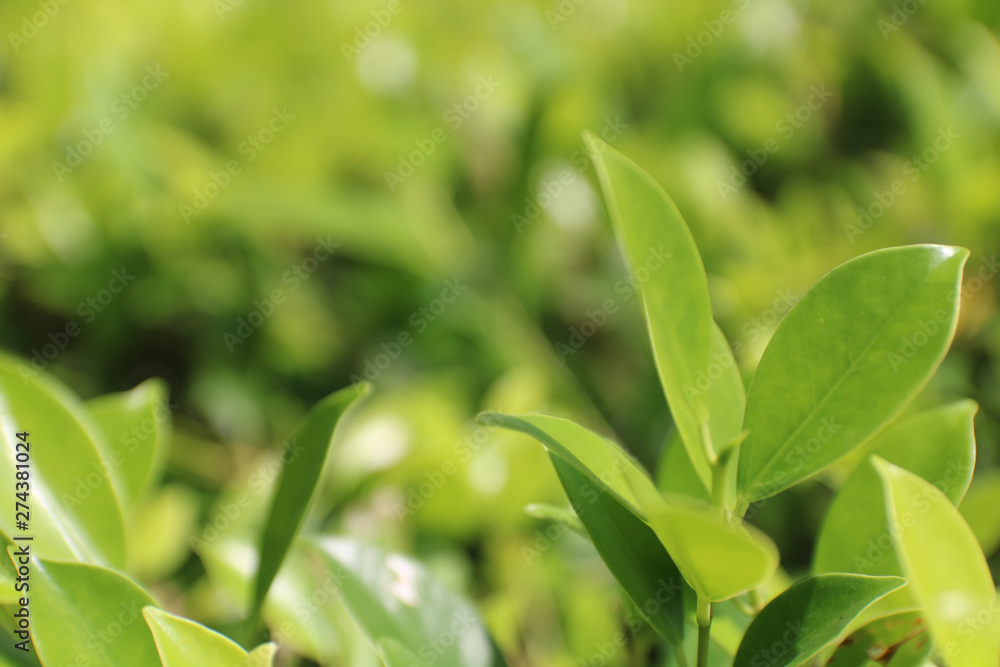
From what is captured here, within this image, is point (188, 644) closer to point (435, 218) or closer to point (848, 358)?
point (848, 358)

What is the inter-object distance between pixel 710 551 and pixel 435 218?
106 centimetres

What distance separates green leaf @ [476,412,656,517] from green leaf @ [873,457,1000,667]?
0.14 meters

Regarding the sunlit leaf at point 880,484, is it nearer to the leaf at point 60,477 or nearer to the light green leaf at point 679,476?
the light green leaf at point 679,476

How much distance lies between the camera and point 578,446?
18.3 inches

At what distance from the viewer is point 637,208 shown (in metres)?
0.54

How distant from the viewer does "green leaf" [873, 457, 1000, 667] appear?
448 millimetres

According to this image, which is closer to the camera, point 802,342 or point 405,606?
point 802,342

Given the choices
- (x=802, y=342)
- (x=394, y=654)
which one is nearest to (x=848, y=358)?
(x=802, y=342)

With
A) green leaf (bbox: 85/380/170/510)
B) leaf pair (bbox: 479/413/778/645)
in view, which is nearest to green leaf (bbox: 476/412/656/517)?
leaf pair (bbox: 479/413/778/645)

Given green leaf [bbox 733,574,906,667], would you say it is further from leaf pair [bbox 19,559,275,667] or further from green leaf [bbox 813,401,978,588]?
leaf pair [bbox 19,559,275,667]

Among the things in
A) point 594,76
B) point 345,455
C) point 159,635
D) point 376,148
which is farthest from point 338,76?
point 159,635

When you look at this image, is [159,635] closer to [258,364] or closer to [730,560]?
[730,560]

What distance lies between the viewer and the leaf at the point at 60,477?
611mm

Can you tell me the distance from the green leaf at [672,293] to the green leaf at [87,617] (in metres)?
0.37
